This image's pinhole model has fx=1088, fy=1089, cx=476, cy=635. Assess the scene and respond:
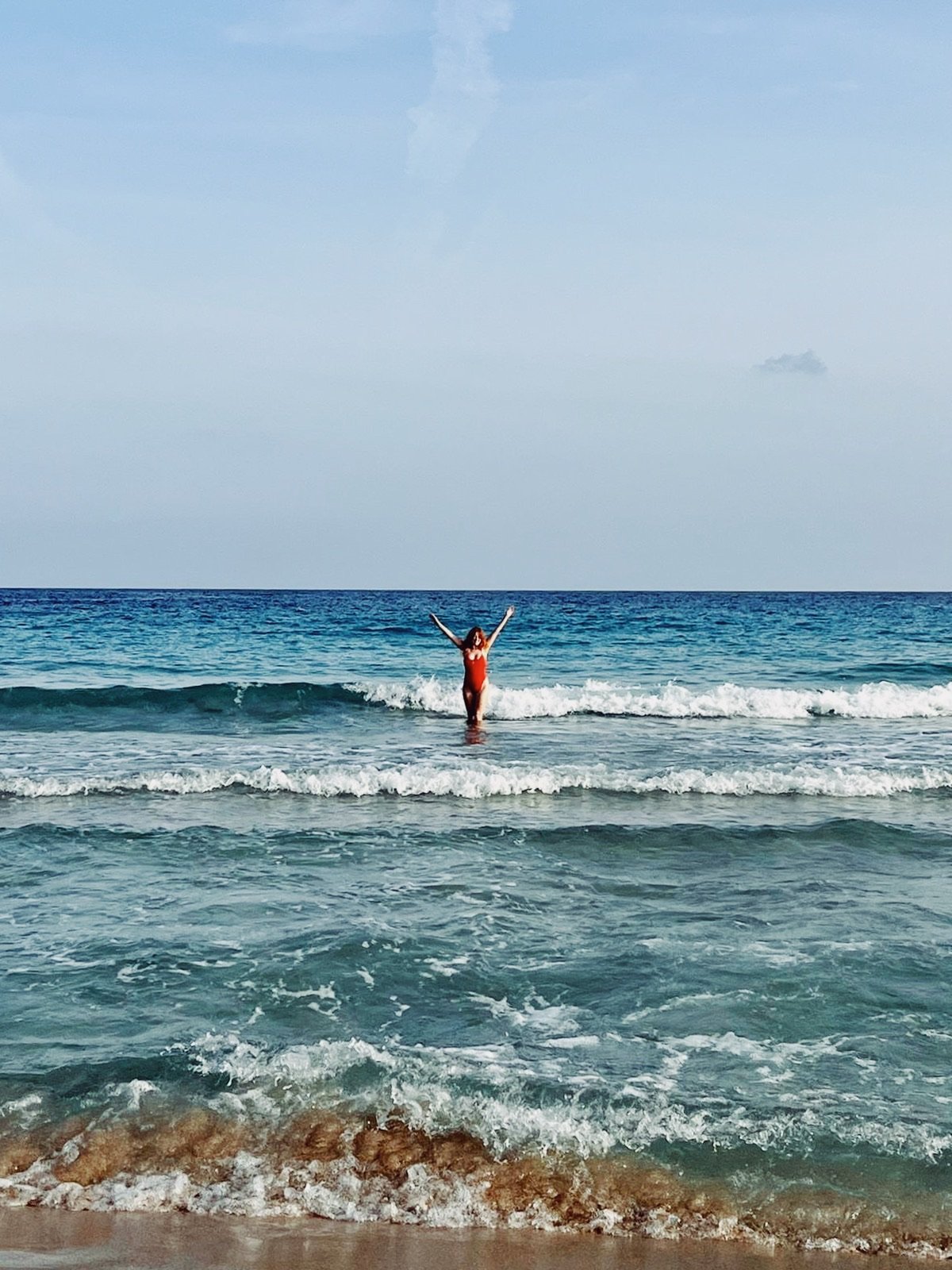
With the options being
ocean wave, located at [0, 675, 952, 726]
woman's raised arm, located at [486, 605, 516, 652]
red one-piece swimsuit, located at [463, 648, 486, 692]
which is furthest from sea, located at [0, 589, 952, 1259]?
ocean wave, located at [0, 675, 952, 726]

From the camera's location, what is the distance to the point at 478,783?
45.3ft

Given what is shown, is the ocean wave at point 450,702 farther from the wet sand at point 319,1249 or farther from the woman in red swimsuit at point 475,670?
the wet sand at point 319,1249

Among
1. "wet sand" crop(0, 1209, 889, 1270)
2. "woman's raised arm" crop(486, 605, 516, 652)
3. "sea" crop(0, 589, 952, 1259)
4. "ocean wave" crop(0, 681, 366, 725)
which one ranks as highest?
"woman's raised arm" crop(486, 605, 516, 652)

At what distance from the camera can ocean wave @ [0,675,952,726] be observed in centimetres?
2223

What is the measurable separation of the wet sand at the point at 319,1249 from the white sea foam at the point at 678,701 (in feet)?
56.6

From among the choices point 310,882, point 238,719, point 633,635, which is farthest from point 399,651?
point 310,882

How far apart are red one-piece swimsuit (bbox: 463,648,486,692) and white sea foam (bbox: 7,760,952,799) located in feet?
17.7

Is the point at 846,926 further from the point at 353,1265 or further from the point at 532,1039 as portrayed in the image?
the point at 353,1265

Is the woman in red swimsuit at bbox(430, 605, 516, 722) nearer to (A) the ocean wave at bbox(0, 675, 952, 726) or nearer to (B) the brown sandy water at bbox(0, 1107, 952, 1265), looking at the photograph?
(A) the ocean wave at bbox(0, 675, 952, 726)

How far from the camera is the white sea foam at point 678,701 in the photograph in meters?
22.4

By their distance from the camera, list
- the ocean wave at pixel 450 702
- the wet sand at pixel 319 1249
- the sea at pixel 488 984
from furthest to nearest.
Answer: the ocean wave at pixel 450 702, the sea at pixel 488 984, the wet sand at pixel 319 1249

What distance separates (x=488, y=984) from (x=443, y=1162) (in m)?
2.14

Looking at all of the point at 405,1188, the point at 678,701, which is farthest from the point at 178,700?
the point at 405,1188

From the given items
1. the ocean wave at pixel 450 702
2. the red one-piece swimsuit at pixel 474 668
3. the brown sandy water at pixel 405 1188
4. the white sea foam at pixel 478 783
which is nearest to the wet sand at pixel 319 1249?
the brown sandy water at pixel 405 1188
